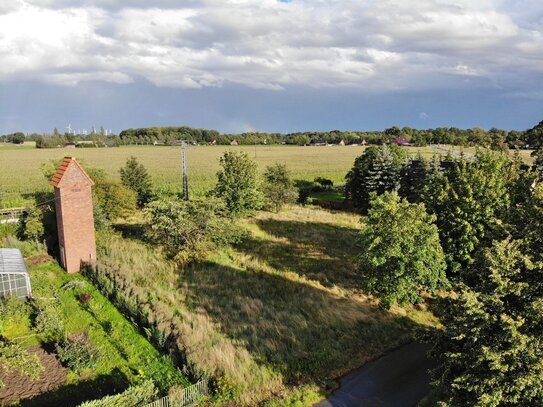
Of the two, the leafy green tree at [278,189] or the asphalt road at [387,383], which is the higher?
the leafy green tree at [278,189]

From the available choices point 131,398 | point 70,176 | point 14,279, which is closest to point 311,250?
point 70,176

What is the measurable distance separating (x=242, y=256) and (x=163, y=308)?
10.3 metres

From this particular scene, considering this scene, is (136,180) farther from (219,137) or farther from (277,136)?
(277,136)

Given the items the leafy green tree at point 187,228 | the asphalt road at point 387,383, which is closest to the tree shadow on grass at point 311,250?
the leafy green tree at point 187,228

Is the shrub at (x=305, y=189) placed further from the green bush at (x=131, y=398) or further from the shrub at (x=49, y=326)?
the green bush at (x=131, y=398)

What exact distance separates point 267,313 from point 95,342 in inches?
320

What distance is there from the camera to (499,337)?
11.0 m

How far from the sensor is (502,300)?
11734 millimetres

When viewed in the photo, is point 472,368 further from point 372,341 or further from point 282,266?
point 282,266

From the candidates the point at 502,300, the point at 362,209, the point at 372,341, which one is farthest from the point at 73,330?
the point at 362,209

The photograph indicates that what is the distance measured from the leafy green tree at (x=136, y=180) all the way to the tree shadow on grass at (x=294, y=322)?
19.3 meters

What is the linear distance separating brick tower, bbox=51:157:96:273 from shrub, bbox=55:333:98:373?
8.94m

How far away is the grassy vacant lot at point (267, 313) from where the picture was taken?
15992 millimetres

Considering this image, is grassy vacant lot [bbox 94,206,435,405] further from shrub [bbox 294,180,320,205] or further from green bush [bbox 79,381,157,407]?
shrub [bbox 294,180,320,205]
